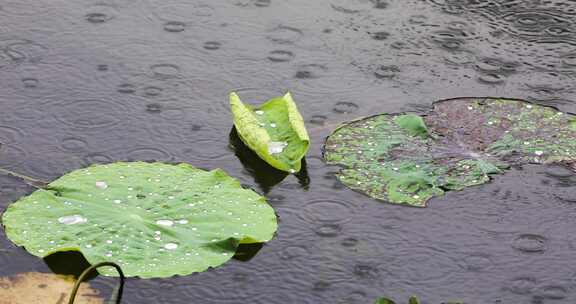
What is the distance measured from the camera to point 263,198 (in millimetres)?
2857

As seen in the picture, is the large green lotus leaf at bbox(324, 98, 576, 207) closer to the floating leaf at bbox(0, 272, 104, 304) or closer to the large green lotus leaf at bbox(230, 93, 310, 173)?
the large green lotus leaf at bbox(230, 93, 310, 173)

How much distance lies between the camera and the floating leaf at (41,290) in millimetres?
2488

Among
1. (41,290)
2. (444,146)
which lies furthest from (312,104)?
(41,290)

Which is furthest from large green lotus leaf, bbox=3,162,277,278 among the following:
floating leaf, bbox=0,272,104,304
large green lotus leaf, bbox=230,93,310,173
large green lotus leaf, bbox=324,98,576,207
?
large green lotus leaf, bbox=324,98,576,207

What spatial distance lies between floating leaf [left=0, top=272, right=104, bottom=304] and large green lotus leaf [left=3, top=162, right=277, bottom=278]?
6cm

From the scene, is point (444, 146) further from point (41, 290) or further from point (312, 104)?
point (41, 290)

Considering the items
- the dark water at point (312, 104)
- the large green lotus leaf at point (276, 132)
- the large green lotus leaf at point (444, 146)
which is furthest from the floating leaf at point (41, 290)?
the large green lotus leaf at point (444, 146)

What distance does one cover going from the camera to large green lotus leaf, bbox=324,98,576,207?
2.97 meters

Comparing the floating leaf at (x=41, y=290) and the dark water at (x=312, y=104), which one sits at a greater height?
the dark water at (x=312, y=104)

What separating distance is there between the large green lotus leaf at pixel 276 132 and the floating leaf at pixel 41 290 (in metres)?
0.75

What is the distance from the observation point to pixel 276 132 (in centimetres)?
315

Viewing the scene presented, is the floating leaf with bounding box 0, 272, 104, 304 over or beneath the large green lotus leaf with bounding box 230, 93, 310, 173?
beneath

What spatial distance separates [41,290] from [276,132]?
935 millimetres

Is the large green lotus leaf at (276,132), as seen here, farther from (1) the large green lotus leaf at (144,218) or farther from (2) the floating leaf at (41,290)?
(2) the floating leaf at (41,290)
